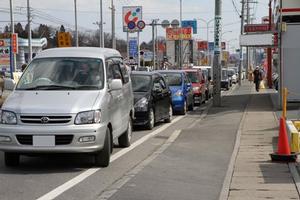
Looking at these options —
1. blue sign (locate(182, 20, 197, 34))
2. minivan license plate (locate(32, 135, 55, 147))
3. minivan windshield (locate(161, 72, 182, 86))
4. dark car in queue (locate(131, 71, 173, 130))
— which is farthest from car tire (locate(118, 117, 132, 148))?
blue sign (locate(182, 20, 197, 34))

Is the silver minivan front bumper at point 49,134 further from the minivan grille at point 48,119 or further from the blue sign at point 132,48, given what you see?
the blue sign at point 132,48

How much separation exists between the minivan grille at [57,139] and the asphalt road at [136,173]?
52cm

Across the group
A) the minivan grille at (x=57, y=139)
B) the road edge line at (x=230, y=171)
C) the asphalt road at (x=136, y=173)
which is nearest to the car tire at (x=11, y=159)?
the asphalt road at (x=136, y=173)

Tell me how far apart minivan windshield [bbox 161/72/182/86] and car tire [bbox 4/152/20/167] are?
13351mm

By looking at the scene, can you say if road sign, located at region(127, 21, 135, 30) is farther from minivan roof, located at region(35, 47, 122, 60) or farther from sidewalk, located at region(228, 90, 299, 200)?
minivan roof, located at region(35, 47, 122, 60)

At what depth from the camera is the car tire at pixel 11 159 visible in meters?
10.2

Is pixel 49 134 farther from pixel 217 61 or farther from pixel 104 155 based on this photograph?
pixel 217 61

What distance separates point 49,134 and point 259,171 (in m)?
3.56

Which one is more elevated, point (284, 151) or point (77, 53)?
point (77, 53)

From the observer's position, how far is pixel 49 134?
953 centimetres

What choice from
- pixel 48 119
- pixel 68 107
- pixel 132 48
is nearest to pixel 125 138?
pixel 68 107

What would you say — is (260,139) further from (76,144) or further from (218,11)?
(218,11)

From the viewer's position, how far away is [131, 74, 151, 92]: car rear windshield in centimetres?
1759

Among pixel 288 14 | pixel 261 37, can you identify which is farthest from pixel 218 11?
pixel 288 14
